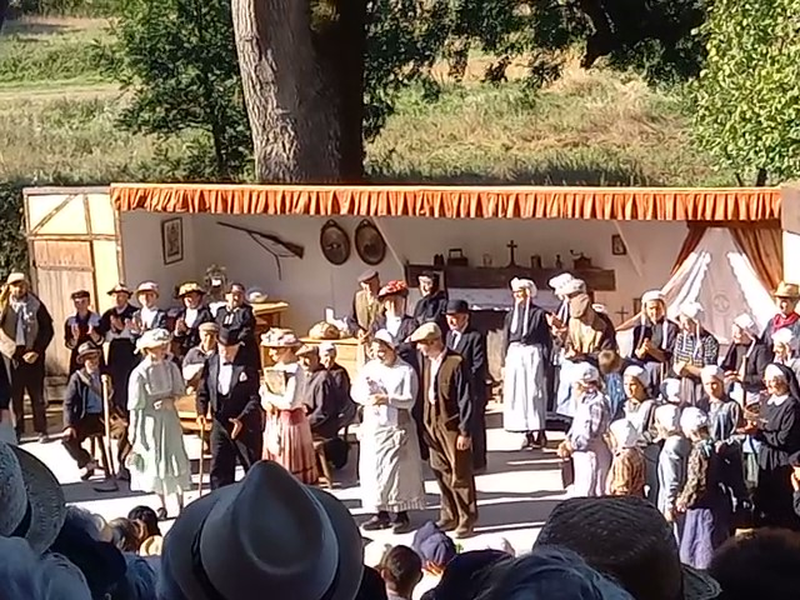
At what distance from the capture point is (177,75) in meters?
22.0

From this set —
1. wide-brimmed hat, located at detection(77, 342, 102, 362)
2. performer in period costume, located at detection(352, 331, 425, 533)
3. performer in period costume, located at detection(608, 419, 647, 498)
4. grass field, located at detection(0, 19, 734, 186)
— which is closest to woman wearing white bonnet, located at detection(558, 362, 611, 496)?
performer in period costume, located at detection(608, 419, 647, 498)

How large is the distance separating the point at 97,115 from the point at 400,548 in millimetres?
23928

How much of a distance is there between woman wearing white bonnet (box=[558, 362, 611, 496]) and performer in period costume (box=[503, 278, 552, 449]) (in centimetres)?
182

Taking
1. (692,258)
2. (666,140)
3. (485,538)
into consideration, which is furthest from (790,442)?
(666,140)

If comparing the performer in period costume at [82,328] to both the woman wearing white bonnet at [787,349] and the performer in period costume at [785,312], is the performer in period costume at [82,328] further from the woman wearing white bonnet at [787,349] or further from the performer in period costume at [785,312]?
the woman wearing white bonnet at [787,349]

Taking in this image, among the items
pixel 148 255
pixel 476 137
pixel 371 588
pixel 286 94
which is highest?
pixel 286 94

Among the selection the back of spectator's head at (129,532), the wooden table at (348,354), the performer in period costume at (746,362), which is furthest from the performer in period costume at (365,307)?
the back of spectator's head at (129,532)

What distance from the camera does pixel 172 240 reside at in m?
14.4

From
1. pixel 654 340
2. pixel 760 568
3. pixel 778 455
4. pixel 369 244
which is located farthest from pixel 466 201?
pixel 760 568

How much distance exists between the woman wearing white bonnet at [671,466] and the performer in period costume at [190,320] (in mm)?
4227

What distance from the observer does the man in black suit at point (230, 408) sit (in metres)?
10.2

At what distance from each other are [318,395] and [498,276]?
3.32m

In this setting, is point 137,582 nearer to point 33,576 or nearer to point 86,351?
point 33,576

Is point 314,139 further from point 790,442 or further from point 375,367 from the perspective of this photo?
point 790,442
